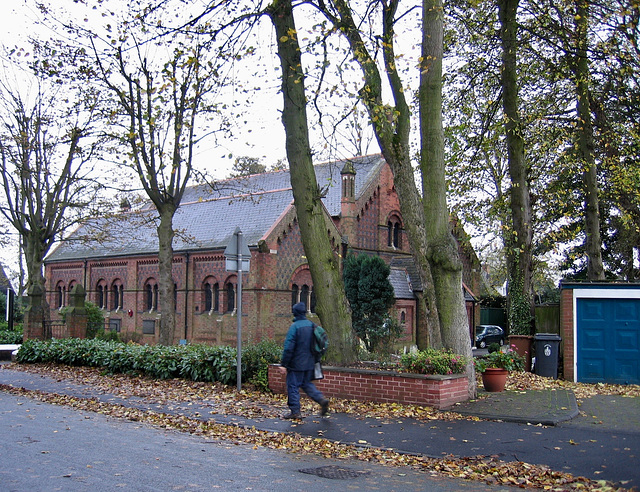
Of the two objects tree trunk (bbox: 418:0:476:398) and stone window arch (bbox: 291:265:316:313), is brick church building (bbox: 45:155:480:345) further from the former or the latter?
tree trunk (bbox: 418:0:476:398)

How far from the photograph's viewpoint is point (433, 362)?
10961 mm

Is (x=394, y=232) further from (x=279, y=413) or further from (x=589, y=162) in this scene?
(x=279, y=413)

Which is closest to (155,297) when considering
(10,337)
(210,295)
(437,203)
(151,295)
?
(151,295)

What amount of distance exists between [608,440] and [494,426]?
5.17 ft

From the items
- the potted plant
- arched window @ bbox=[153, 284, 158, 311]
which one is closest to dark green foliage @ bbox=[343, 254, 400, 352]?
arched window @ bbox=[153, 284, 158, 311]

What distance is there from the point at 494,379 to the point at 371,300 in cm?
1763

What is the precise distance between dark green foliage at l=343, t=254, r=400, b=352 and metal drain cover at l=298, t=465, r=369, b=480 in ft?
72.2

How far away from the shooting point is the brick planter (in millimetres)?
10508

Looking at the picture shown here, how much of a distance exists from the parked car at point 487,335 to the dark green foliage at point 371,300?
15229 mm

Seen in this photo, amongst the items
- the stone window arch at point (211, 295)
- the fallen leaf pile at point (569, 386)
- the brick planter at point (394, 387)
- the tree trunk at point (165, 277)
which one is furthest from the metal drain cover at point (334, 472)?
the stone window arch at point (211, 295)

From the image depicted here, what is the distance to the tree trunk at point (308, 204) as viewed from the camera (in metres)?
12.4

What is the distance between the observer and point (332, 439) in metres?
8.46

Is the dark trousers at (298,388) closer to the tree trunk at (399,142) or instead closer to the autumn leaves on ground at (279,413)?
the autumn leaves on ground at (279,413)

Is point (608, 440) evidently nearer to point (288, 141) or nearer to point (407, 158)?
point (407, 158)
